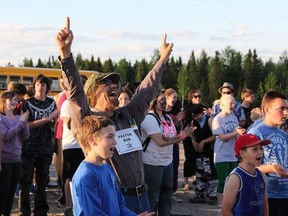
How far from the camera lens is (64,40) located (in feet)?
13.0

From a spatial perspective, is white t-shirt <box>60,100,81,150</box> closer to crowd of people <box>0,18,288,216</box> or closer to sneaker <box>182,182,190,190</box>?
crowd of people <box>0,18,288,216</box>

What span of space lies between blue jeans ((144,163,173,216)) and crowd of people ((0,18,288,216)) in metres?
0.01

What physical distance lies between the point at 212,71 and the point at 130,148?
45.9m

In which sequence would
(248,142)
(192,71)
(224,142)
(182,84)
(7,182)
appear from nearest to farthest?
(248,142) → (7,182) → (224,142) → (182,84) → (192,71)

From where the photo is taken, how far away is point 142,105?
15.3ft

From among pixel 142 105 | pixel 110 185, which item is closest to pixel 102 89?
pixel 142 105

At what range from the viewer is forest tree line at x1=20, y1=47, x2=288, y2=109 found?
160ft

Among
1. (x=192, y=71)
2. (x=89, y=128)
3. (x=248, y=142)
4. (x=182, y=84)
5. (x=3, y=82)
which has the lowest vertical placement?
(x=248, y=142)

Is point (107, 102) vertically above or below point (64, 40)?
below

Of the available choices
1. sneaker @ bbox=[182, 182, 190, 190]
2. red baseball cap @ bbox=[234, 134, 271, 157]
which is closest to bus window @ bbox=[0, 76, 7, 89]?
sneaker @ bbox=[182, 182, 190, 190]

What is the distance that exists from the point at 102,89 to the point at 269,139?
5.69 feet

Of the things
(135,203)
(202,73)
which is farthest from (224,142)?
(202,73)

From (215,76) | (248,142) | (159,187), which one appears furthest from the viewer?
(215,76)

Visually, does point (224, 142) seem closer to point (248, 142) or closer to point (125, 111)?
point (248, 142)
